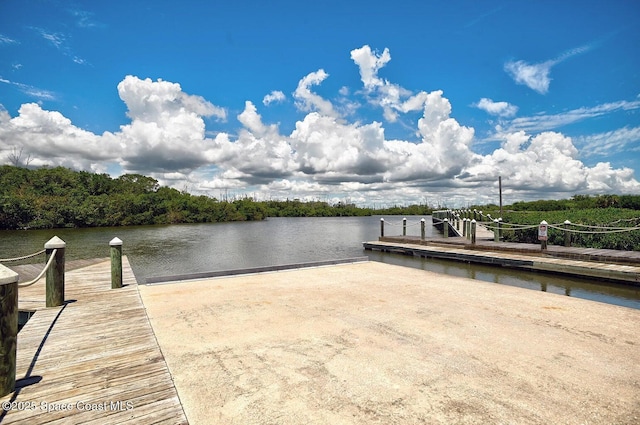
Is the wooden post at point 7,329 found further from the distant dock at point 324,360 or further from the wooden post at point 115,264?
the wooden post at point 115,264

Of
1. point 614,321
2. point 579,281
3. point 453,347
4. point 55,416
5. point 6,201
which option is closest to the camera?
point 55,416

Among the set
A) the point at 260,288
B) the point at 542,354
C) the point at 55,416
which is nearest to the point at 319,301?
the point at 260,288

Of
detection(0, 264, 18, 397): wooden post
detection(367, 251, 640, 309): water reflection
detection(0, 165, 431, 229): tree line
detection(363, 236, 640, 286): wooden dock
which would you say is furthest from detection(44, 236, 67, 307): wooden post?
detection(0, 165, 431, 229): tree line

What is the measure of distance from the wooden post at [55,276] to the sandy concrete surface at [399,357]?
1.12 m

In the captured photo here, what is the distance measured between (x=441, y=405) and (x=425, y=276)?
202 inches

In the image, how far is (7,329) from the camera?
7.65 feet

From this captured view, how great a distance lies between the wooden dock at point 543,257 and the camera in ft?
26.7

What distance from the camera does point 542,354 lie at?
10.5ft

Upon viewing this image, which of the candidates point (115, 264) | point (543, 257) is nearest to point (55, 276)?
point (115, 264)

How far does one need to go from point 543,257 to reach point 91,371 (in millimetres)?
11508

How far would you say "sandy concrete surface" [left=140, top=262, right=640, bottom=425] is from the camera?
2270mm

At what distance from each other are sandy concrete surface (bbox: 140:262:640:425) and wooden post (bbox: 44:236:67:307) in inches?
44.0

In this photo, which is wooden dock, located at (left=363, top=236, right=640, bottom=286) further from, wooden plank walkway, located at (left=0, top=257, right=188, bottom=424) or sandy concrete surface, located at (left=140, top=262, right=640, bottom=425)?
wooden plank walkway, located at (left=0, top=257, right=188, bottom=424)

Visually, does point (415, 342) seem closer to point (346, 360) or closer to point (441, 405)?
point (346, 360)
